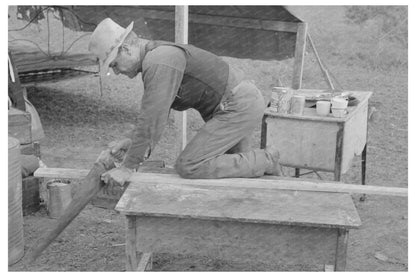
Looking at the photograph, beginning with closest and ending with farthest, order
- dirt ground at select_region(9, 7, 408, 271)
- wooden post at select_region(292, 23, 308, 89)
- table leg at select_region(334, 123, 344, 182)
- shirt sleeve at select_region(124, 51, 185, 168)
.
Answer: shirt sleeve at select_region(124, 51, 185, 168) → dirt ground at select_region(9, 7, 408, 271) → table leg at select_region(334, 123, 344, 182) → wooden post at select_region(292, 23, 308, 89)

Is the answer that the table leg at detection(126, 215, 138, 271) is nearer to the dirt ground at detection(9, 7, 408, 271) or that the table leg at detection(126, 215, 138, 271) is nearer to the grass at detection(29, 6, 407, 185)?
the dirt ground at detection(9, 7, 408, 271)

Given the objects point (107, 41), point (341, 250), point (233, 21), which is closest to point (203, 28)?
point (233, 21)

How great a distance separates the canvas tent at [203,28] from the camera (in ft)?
23.9

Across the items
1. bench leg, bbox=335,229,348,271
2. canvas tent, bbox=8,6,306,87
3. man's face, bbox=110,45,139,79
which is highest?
canvas tent, bbox=8,6,306,87

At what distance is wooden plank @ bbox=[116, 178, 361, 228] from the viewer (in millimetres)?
3334

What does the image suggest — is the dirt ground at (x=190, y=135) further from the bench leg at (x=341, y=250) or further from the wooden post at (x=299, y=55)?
the wooden post at (x=299, y=55)

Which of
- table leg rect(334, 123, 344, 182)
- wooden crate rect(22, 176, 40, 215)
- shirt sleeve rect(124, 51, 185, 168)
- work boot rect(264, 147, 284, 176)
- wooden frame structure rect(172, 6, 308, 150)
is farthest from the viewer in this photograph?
wooden frame structure rect(172, 6, 308, 150)

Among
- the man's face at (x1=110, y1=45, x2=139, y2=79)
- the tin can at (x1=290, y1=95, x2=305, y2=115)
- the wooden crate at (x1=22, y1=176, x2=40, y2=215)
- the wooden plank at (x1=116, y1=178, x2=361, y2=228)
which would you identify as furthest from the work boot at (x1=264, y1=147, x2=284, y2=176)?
the wooden crate at (x1=22, y1=176, x2=40, y2=215)

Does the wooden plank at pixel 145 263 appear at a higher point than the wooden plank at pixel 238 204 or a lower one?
lower

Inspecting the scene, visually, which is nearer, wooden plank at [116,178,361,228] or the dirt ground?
wooden plank at [116,178,361,228]

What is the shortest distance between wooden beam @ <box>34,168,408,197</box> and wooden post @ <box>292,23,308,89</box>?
266 cm

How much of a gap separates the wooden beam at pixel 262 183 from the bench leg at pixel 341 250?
57 cm

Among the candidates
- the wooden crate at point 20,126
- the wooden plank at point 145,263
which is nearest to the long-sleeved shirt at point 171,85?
the wooden plank at point 145,263

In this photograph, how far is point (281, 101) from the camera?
16.2ft
